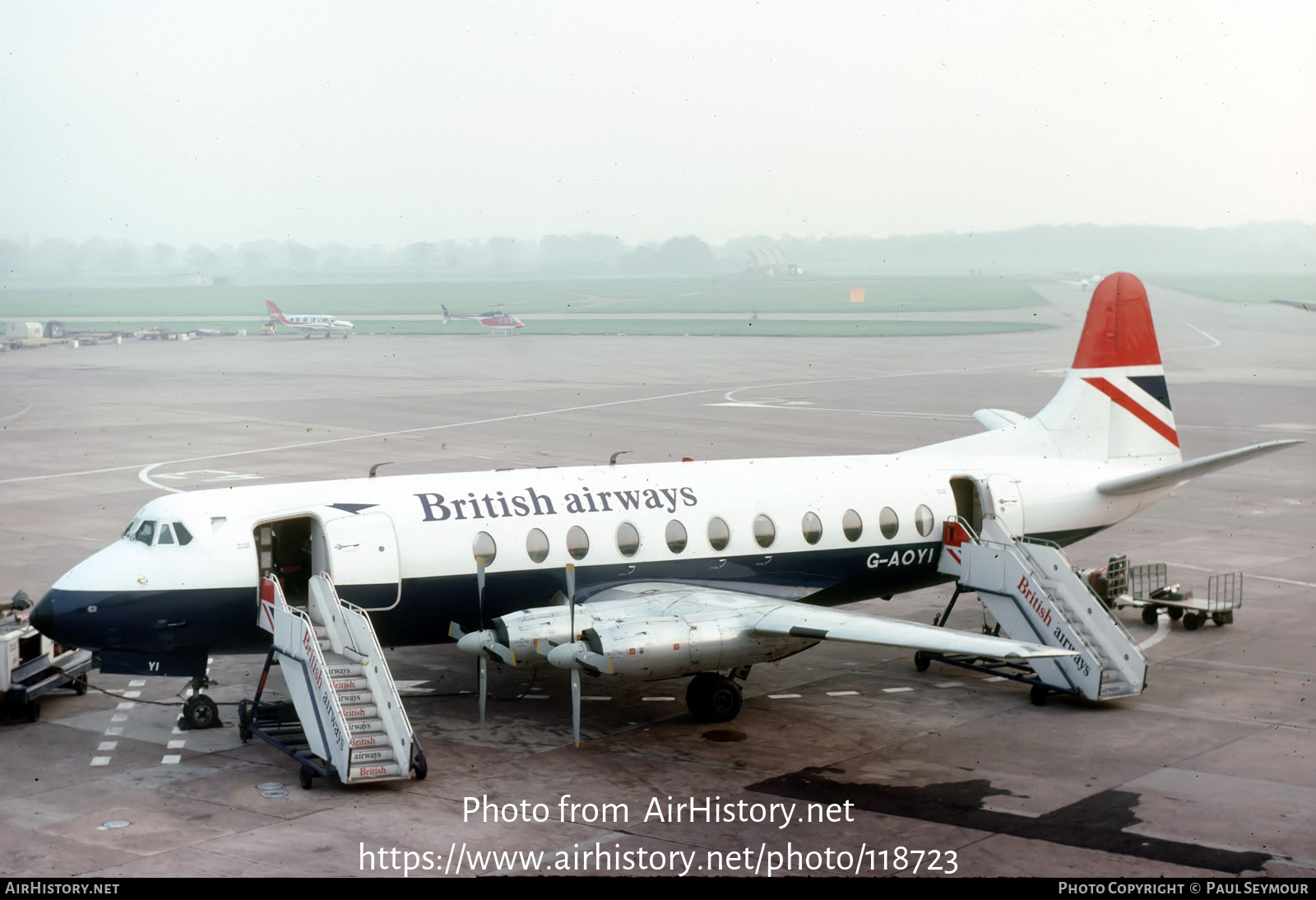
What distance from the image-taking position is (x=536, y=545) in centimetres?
2150

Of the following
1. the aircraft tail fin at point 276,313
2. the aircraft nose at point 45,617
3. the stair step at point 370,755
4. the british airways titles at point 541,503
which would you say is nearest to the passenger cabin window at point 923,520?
the british airways titles at point 541,503

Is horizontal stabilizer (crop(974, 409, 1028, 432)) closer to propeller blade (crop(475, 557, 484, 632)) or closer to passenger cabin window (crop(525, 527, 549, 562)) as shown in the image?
passenger cabin window (crop(525, 527, 549, 562))

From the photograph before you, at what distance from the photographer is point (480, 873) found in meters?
14.7

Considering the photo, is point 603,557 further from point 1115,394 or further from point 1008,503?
point 1115,394

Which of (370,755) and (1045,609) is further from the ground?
(1045,609)

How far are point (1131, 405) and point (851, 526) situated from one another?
7843mm

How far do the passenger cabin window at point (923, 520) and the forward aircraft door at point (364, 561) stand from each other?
948cm

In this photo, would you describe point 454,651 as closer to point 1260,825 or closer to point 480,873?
point 480,873

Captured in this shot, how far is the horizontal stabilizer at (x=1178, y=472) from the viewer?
23453 mm

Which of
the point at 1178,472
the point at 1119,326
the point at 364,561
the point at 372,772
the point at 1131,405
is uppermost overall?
the point at 1119,326

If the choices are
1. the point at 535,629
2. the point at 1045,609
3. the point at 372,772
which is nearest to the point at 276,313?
the point at 1045,609

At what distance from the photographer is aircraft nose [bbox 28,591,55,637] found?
19641 millimetres
